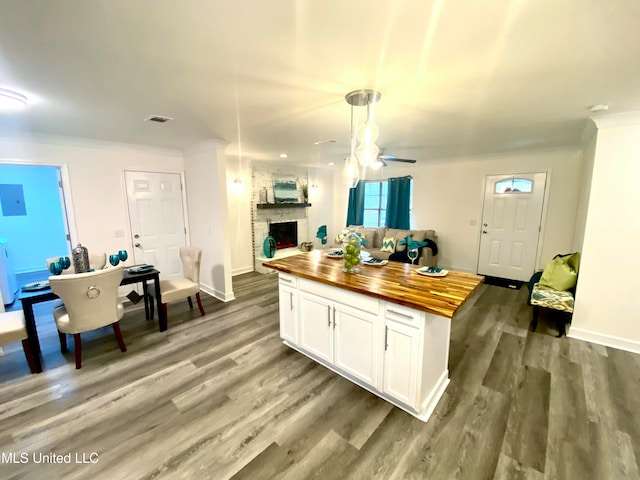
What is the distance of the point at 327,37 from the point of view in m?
1.43

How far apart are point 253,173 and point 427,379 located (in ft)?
16.4

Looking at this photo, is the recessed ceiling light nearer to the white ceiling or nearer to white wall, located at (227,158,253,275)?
the white ceiling

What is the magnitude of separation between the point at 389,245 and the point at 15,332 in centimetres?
527

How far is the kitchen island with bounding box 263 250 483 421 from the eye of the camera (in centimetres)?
190

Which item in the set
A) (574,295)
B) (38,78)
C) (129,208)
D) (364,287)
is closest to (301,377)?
(364,287)

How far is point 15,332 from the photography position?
242cm

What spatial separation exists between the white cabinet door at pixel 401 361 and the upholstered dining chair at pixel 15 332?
3.19 meters

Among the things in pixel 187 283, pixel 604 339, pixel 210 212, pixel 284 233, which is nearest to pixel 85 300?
pixel 187 283

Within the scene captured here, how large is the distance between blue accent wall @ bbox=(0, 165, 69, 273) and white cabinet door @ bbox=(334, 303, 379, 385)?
244 inches

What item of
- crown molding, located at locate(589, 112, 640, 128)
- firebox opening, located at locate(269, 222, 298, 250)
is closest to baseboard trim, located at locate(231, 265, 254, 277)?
firebox opening, located at locate(269, 222, 298, 250)

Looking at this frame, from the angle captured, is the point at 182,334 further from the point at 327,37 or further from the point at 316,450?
the point at 327,37

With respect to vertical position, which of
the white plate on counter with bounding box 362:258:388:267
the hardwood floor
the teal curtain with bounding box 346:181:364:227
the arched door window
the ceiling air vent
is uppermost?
the ceiling air vent

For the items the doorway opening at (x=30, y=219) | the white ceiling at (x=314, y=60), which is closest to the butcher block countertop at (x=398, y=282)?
the white ceiling at (x=314, y=60)

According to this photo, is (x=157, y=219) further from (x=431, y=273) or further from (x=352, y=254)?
(x=431, y=273)
